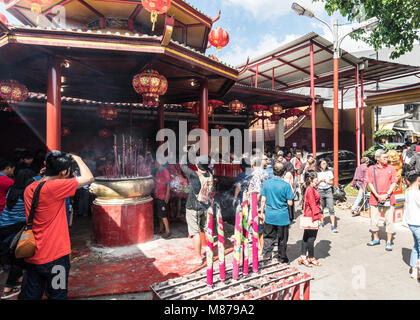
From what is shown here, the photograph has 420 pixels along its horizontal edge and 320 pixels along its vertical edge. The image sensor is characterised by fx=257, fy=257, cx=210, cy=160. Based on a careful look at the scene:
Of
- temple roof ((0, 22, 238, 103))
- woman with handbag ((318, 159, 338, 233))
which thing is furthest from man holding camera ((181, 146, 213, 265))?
woman with handbag ((318, 159, 338, 233))

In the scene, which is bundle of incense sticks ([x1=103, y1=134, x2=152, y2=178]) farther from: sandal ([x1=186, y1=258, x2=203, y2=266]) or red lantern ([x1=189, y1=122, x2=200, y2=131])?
red lantern ([x1=189, y1=122, x2=200, y2=131])

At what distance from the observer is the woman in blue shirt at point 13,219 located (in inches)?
135

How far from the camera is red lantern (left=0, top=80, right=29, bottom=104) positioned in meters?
5.30

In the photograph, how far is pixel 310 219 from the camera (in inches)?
165

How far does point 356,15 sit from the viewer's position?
10016 millimetres

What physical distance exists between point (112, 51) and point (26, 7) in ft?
12.8

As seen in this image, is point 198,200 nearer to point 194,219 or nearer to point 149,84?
point 194,219

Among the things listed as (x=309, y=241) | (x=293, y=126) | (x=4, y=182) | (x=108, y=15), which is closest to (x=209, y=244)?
(x=309, y=241)

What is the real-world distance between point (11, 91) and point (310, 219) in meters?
6.38

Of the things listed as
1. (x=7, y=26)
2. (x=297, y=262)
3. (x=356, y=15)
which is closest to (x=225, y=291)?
(x=297, y=262)

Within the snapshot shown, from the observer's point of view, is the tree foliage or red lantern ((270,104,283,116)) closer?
the tree foliage

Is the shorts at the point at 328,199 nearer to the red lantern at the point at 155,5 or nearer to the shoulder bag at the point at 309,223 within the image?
the shoulder bag at the point at 309,223

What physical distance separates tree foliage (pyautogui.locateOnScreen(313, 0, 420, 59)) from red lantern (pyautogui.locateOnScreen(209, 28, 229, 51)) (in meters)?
5.92

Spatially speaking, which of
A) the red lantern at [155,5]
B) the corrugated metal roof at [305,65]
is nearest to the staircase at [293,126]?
the corrugated metal roof at [305,65]
